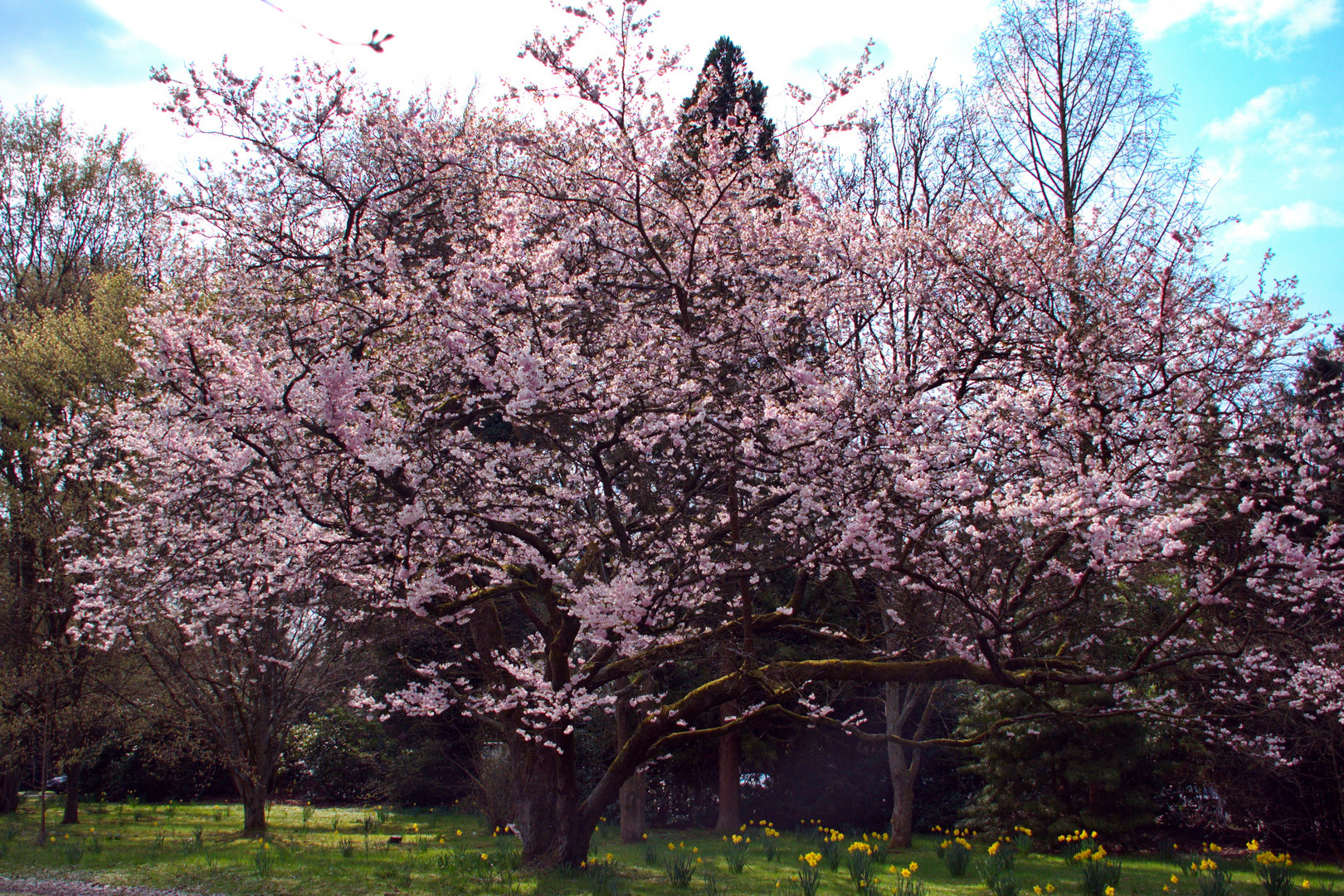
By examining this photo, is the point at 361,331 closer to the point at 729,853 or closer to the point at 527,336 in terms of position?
the point at 527,336

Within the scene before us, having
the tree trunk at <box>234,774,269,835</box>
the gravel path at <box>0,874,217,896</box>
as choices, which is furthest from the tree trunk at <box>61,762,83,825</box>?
the gravel path at <box>0,874,217,896</box>

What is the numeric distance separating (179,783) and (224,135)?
1739 centimetres

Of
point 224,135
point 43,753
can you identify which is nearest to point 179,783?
point 43,753

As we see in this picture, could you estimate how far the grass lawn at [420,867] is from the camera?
6.68 m

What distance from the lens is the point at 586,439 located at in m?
6.87

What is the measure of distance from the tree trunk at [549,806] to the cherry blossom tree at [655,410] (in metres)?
0.04

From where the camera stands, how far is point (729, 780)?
14.7 metres

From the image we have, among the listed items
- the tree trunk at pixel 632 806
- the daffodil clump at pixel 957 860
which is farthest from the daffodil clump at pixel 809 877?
the tree trunk at pixel 632 806

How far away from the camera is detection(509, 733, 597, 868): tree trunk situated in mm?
7250

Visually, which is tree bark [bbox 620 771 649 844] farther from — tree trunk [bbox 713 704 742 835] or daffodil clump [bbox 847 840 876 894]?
daffodil clump [bbox 847 840 876 894]

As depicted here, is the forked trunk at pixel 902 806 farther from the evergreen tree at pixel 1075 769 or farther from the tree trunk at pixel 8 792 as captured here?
the tree trunk at pixel 8 792

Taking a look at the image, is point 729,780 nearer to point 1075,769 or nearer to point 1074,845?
point 1074,845

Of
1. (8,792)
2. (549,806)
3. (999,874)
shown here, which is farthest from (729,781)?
(8,792)

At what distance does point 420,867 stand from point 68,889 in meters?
2.93
